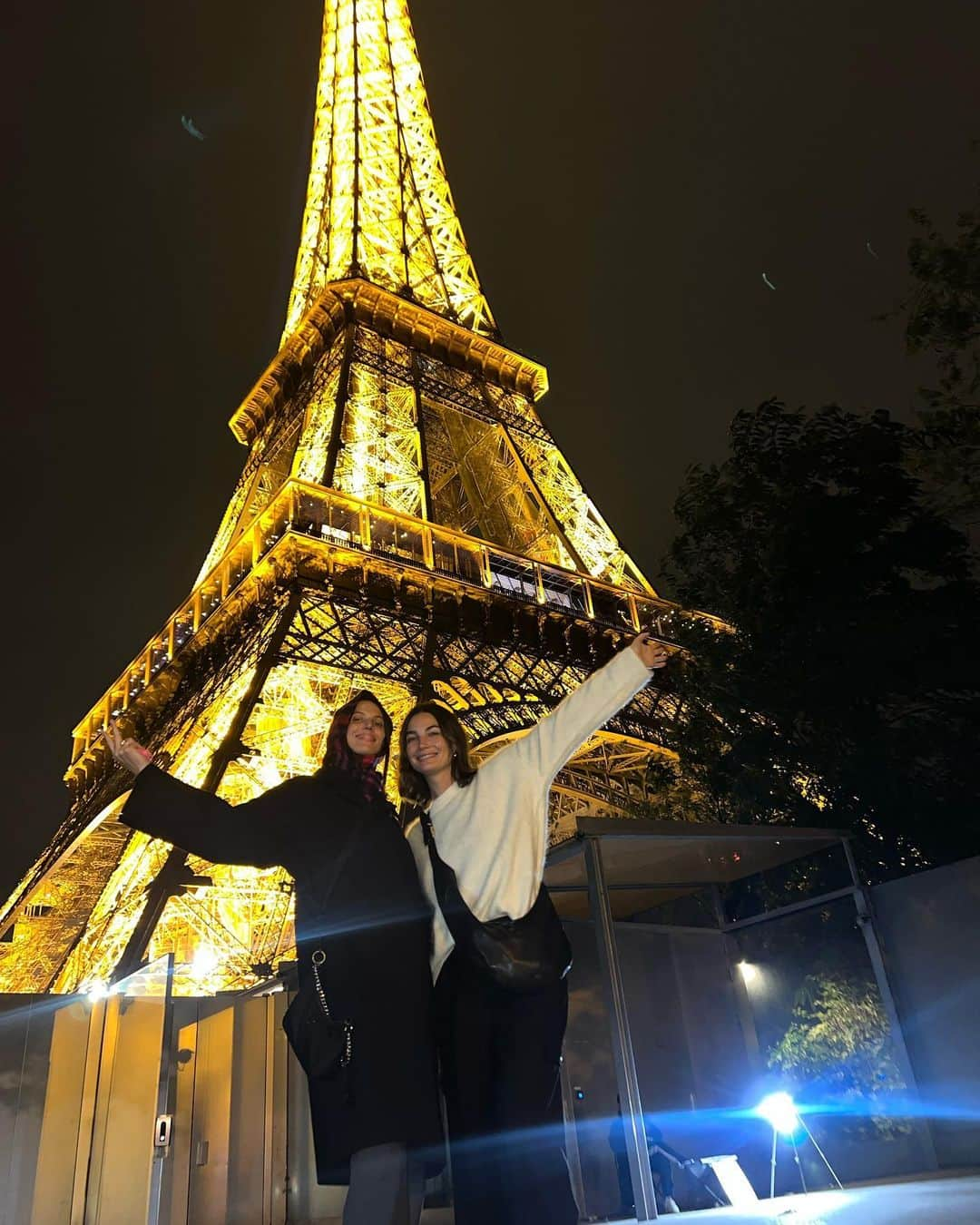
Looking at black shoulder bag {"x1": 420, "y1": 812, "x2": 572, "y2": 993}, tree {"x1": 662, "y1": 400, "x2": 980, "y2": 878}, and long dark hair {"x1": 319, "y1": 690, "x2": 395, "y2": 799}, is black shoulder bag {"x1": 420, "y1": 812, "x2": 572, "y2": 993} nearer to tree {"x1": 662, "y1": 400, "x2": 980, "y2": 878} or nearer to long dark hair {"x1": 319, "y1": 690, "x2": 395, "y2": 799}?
long dark hair {"x1": 319, "y1": 690, "x2": 395, "y2": 799}

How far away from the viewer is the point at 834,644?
8.71m

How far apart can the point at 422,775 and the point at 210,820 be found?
639mm

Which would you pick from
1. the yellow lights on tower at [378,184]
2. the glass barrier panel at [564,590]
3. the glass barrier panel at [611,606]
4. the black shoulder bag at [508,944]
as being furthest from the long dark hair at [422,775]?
the yellow lights on tower at [378,184]

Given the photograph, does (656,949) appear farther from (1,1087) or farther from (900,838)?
(1,1087)

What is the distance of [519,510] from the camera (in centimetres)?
2908

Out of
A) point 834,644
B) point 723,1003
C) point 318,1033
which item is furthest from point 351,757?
point 834,644

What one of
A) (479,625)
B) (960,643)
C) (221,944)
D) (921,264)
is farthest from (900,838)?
(479,625)

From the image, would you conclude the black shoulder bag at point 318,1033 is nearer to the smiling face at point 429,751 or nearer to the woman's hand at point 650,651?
the smiling face at point 429,751

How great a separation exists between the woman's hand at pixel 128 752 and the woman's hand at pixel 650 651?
4.54 feet

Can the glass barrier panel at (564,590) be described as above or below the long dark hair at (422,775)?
above

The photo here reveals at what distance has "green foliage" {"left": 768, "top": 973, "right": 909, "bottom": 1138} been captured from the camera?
6.15m

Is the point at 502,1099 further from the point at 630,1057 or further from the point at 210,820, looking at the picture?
the point at 630,1057

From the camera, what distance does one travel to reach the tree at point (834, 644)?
Answer: 8.27 meters

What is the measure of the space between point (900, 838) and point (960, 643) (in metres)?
1.82
